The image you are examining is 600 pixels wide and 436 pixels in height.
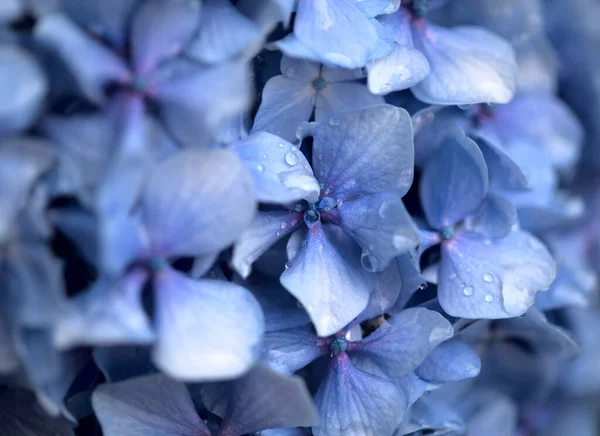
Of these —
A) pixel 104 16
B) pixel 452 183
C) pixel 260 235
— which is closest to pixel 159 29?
pixel 104 16

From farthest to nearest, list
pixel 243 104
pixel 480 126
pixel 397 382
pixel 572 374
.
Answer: pixel 572 374 < pixel 480 126 < pixel 397 382 < pixel 243 104

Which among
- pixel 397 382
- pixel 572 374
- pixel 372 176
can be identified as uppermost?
pixel 372 176

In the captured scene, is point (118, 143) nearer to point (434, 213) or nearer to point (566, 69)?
point (434, 213)

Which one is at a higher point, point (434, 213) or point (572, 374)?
point (434, 213)

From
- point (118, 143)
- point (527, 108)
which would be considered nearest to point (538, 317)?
point (527, 108)

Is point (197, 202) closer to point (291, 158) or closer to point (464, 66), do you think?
point (291, 158)

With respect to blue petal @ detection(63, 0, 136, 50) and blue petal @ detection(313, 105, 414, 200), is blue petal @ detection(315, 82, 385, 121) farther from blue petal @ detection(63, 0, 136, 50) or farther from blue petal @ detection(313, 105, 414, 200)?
blue petal @ detection(63, 0, 136, 50)
